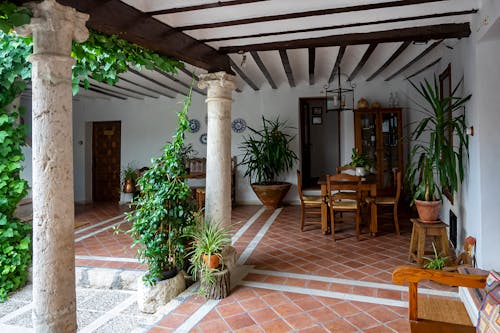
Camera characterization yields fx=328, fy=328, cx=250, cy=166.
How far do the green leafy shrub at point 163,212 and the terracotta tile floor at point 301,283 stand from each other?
439 millimetres

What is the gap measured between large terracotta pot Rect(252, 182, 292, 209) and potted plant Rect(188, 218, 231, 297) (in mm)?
3386

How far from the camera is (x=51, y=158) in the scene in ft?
5.63

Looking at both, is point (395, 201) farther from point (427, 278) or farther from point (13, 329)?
point (13, 329)

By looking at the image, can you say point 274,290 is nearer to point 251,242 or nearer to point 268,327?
point 268,327

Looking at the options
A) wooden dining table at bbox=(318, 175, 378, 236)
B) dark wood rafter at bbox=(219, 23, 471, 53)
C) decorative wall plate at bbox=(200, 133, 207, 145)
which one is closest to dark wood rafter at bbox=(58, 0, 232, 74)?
dark wood rafter at bbox=(219, 23, 471, 53)

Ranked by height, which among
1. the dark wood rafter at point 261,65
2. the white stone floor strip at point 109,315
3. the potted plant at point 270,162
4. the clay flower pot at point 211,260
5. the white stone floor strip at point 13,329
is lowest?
the white stone floor strip at point 13,329

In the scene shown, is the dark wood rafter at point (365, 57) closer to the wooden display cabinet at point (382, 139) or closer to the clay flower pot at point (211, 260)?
the wooden display cabinet at point (382, 139)

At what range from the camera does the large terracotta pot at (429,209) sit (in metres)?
3.28

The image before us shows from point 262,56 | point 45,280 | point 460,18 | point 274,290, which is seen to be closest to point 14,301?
point 45,280

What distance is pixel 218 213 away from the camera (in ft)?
10.8

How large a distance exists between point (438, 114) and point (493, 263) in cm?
143

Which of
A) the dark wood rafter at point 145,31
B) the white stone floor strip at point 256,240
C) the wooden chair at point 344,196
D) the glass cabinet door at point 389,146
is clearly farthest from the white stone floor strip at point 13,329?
the glass cabinet door at point 389,146

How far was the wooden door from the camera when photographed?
325 inches

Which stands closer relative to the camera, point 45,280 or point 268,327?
point 45,280
